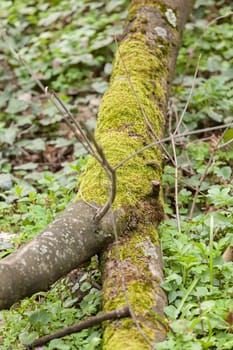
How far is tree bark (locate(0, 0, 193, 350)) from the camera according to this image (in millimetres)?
2557

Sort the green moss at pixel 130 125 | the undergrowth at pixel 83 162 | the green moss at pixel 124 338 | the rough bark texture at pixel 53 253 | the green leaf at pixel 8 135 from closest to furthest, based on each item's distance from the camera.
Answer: the green moss at pixel 124 338, the rough bark texture at pixel 53 253, the undergrowth at pixel 83 162, the green moss at pixel 130 125, the green leaf at pixel 8 135

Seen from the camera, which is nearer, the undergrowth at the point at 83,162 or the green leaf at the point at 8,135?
the undergrowth at the point at 83,162

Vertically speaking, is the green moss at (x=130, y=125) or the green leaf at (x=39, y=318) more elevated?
the green moss at (x=130, y=125)

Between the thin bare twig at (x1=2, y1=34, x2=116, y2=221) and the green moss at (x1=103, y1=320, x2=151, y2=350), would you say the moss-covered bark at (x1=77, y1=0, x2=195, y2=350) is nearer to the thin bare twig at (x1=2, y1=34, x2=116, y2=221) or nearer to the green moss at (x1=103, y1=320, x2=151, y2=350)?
the green moss at (x1=103, y1=320, x2=151, y2=350)

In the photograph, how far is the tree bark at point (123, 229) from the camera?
256cm

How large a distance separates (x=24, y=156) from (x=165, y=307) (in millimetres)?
2882

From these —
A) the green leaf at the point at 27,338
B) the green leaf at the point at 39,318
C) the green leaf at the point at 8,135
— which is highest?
the green leaf at the point at 27,338

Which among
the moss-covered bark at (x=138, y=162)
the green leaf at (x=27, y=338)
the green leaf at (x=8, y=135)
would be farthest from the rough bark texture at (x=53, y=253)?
the green leaf at (x=8, y=135)

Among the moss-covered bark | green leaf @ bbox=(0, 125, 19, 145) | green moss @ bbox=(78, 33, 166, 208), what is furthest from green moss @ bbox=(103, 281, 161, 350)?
green leaf @ bbox=(0, 125, 19, 145)

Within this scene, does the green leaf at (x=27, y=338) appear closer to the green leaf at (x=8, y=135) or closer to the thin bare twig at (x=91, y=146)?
the thin bare twig at (x=91, y=146)

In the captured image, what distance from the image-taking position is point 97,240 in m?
2.93

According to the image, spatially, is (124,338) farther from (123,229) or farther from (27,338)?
(123,229)

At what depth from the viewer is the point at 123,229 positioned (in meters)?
3.02

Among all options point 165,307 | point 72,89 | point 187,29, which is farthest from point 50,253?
point 187,29
